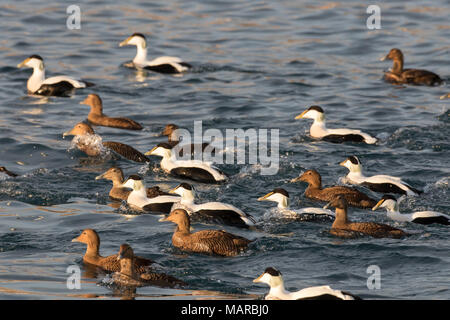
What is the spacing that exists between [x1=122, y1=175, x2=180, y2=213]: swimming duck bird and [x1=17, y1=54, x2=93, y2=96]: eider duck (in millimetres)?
6969

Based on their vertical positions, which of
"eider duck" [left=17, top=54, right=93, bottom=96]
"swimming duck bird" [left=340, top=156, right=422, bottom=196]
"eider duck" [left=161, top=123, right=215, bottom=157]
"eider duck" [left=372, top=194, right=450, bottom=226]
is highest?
"eider duck" [left=17, top=54, right=93, bottom=96]

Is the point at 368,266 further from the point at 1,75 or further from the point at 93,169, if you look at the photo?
the point at 1,75

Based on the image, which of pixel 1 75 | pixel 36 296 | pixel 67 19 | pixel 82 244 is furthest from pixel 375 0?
pixel 36 296

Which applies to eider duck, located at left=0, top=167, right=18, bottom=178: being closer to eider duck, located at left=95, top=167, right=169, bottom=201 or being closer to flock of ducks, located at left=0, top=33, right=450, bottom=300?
flock of ducks, located at left=0, top=33, right=450, bottom=300

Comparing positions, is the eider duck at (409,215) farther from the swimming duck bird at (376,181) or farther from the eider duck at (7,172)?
the eider duck at (7,172)

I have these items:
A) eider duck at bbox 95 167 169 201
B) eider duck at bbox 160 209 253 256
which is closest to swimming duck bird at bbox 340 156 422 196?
eider duck at bbox 95 167 169 201

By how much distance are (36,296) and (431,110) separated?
11632 millimetres

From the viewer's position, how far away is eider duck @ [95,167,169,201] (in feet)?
51.6

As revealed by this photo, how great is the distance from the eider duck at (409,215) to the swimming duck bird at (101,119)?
21.0 feet

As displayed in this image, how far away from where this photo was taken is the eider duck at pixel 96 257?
40.6 feet

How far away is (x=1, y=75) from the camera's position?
24031 mm

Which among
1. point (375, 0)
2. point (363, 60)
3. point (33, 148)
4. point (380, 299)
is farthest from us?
point (375, 0)

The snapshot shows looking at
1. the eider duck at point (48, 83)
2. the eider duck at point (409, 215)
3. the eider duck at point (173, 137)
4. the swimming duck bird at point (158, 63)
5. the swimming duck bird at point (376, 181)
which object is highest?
the swimming duck bird at point (158, 63)

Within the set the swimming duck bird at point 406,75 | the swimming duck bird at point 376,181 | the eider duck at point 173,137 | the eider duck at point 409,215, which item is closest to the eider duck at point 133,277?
the eider duck at point 409,215
